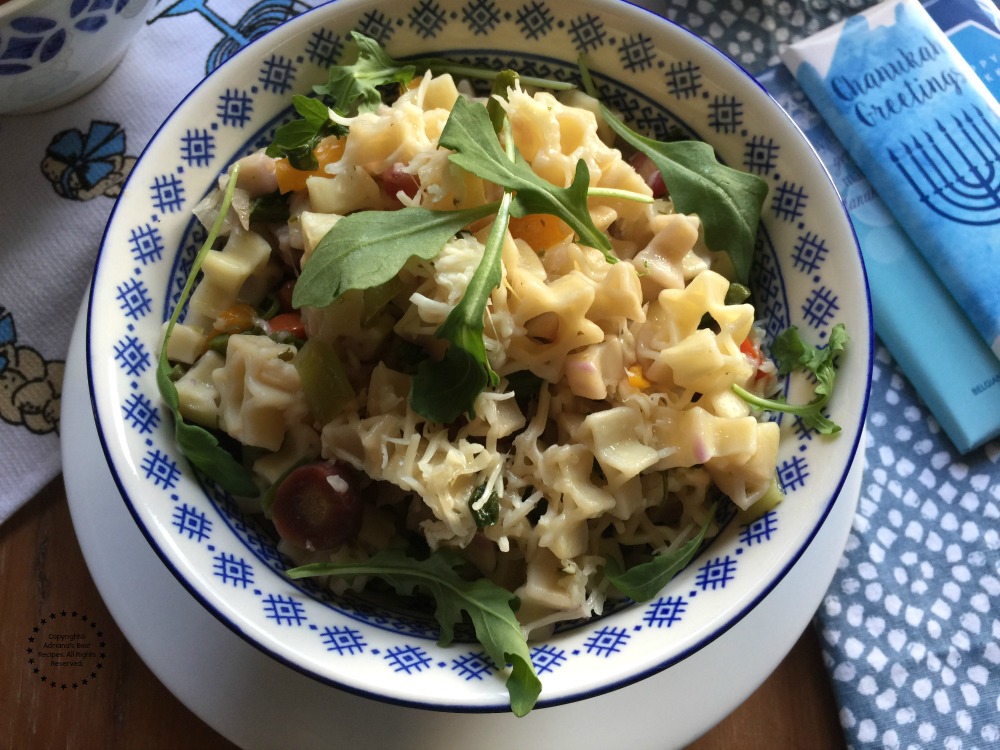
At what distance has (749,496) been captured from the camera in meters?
1.89

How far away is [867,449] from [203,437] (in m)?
1.90

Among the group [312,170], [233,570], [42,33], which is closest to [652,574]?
[233,570]

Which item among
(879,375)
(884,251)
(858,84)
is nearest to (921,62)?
(858,84)

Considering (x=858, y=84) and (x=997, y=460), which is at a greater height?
(x=858, y=84)

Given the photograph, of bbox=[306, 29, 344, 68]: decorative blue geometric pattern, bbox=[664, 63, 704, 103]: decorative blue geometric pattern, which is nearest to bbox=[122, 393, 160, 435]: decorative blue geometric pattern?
bbox=[306, 29, 344, 68]: decorative blue geometric pattern

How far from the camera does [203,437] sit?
1.92 meters

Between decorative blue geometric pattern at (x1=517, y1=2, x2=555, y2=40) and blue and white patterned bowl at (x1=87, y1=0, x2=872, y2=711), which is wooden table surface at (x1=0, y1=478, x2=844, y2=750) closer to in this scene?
blue and white patterned bowl at (x1=87, y1=0, x2=872, y2=711)

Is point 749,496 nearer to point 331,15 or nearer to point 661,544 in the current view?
point 661,544

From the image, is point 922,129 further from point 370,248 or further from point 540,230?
point 370,248

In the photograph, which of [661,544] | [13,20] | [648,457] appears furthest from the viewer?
[13,20]

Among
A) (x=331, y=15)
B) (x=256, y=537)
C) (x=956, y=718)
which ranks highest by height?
(x=331, y=15)

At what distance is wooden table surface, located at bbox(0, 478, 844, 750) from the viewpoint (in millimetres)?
2342

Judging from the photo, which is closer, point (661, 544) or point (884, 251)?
point (661, 544)

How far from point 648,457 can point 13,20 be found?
6.21ft
